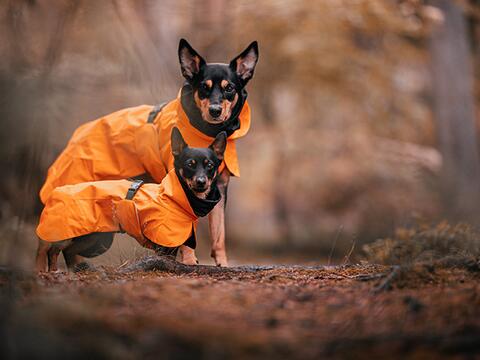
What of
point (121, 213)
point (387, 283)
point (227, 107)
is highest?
point (227, 107)

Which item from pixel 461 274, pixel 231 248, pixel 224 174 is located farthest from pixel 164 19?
pixel 461 274

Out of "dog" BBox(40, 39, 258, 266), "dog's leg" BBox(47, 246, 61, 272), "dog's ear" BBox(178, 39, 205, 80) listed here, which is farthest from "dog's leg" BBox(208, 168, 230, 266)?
"dog's leg" BBox(47, 246, 61, 272)

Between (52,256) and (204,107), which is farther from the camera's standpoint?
(204,107)

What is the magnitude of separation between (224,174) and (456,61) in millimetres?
11119

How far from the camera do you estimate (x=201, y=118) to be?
6410 millimetres

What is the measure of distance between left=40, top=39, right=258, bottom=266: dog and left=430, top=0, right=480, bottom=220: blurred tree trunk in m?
9.87

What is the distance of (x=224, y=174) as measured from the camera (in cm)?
647

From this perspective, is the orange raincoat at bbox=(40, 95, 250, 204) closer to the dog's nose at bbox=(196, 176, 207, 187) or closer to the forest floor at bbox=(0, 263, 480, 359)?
the dog's nose at bbox=(196, 176, 207, 187)

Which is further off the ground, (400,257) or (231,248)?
A: (400,257)

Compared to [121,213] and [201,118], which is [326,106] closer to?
[201,118]

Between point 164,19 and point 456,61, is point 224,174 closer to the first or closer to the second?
point 164,19

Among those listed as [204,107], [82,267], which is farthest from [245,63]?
[82,267]

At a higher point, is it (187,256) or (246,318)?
(246,318)

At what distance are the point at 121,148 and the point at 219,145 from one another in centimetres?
138
